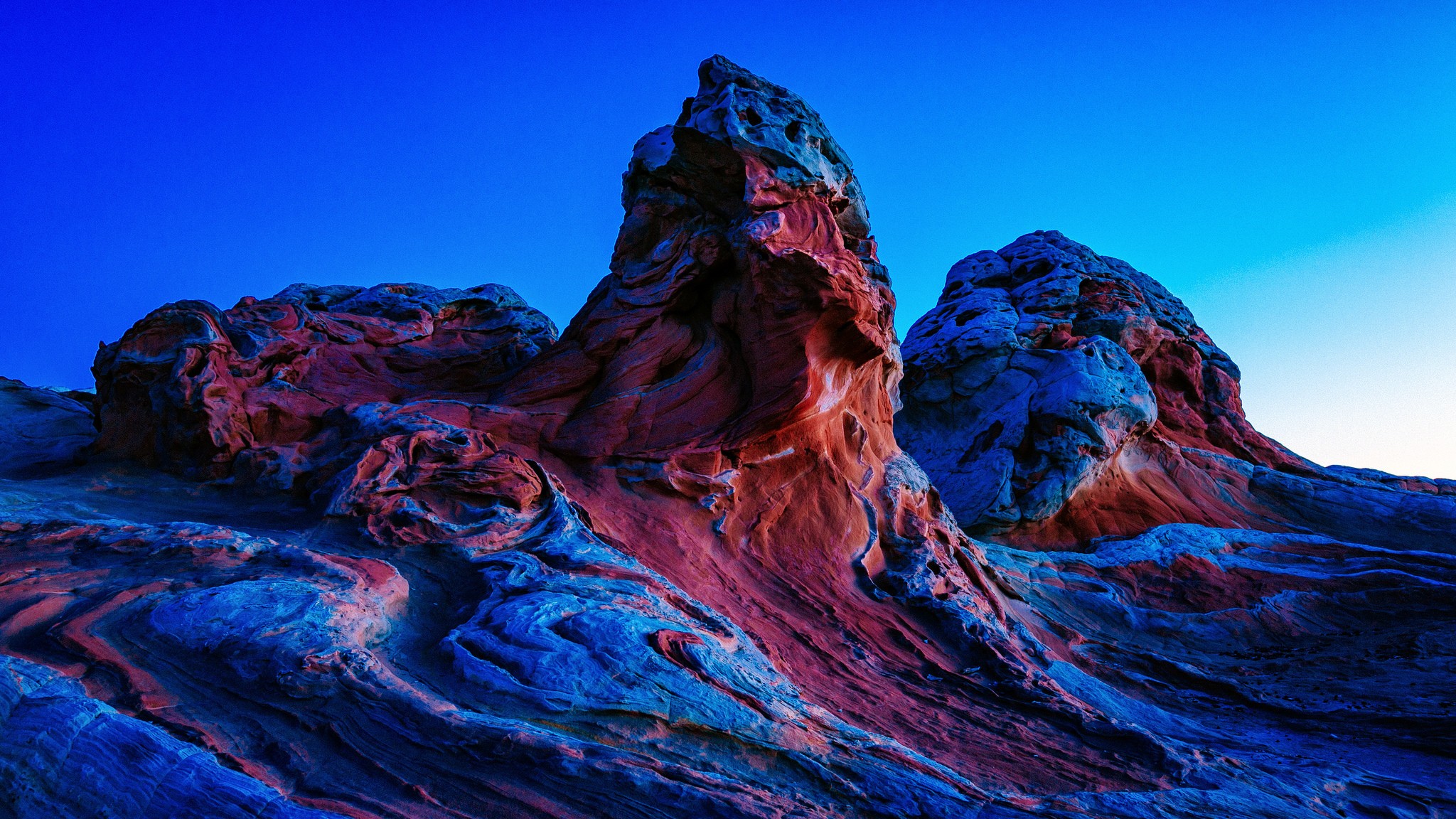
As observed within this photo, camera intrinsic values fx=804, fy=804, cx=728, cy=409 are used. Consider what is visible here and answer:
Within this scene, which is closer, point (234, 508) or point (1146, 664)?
point (234, 508)

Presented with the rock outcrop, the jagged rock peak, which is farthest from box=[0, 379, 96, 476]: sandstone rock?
the rock outcrop

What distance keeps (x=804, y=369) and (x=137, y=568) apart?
614 centimetres

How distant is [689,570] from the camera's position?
7.73 meters

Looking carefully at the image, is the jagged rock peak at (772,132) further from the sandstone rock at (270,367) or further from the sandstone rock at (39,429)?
the sandstone rock at (39,429)

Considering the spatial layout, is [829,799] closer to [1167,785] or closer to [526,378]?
[1167,785]

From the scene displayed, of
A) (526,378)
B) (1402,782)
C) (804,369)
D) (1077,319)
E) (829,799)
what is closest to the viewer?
(829,799)

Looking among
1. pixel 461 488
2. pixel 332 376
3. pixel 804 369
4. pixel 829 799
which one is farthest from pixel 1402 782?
pixel 332 376

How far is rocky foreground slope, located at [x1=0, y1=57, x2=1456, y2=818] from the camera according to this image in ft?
14.3

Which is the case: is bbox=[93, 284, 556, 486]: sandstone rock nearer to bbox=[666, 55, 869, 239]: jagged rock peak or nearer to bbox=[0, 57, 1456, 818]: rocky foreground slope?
bbox=[0, 57, 1456, 818]: rocky foreground slope

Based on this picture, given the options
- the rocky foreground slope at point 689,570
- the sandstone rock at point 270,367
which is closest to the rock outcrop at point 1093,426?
the rocky foreground slope at point 689,570

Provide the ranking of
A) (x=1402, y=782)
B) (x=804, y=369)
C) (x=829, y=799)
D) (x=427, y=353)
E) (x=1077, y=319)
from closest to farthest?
(x=829, y=799) < (x=1402, y=782) < (x=804, y=369) < (x=427, y=353) < (x=1077, y=319)

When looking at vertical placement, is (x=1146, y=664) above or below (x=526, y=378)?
below

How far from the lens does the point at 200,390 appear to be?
788 cm

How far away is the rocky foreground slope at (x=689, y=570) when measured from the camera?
14.3 ft
